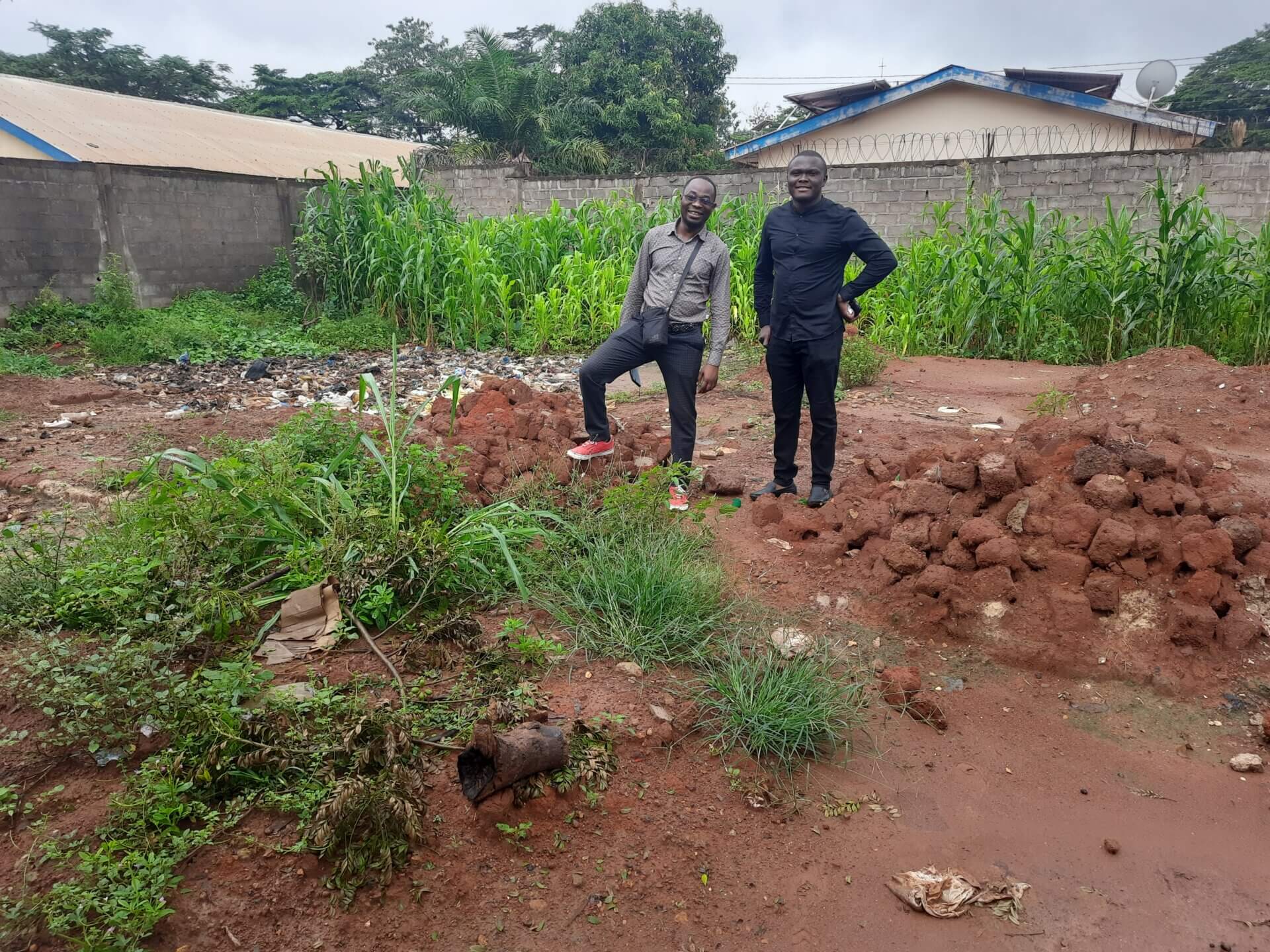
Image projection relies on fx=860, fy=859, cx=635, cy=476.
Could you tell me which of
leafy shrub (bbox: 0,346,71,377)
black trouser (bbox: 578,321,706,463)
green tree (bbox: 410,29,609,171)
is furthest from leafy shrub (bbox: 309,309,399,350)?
green tree (bbox: 410,29,609,171)

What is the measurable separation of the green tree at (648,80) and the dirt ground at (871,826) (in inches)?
819

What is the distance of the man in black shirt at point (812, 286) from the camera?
13.6 feet

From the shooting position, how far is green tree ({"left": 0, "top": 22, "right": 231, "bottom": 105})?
26.1 m

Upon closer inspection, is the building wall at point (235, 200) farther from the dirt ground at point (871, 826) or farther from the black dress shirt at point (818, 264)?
the dirt ground at point (871, 826)

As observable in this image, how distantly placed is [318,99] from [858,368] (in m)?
30.4

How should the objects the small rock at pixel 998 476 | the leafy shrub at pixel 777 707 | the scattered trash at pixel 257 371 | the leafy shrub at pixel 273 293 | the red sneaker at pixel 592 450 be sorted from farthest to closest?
1. the leafy shrub at pixel 273 293
2. the scattered trash at pixel 257 371
3. the red sneaker at pixel 592 450
4. the small rock at pixel 998 476
5. the leafy shrub at pixel 777 707

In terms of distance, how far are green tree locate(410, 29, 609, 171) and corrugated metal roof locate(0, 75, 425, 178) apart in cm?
280

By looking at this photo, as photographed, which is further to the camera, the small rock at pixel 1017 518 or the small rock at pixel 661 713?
the small rock at pixel 1017 518

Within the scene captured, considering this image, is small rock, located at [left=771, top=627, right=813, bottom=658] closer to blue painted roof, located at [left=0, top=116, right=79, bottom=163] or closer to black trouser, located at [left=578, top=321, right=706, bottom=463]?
black trouser, located at [left=578, top=321, right=706, bottom=463]

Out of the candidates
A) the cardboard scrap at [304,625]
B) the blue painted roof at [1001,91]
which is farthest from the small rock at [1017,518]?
the blue painted roof at [1001,91]

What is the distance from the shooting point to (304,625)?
10.0 feet

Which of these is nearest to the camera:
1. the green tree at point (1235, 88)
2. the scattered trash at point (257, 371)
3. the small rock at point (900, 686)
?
the small rock at point (900, 686)

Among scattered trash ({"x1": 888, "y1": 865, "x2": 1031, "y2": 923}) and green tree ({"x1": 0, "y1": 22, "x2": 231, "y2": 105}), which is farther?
green tree ({"x1": 0, "y1": 22, "x2": 231, "y2": 105})

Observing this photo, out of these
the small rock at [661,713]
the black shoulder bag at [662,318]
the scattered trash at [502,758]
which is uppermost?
the black shoulder bag at [662,318]
